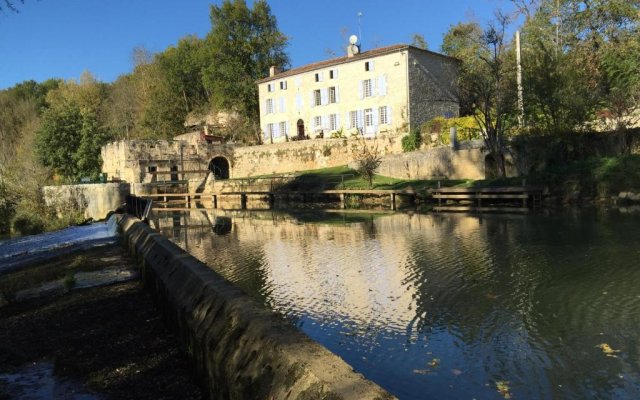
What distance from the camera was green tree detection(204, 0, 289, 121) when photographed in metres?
55.0

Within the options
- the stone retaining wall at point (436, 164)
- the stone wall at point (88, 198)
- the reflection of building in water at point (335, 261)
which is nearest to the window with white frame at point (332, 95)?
the stone retaining wall at point (436, 164)

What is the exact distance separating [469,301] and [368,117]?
35882 millimetres

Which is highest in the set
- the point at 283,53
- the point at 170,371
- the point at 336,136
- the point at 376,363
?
the point at 283,53

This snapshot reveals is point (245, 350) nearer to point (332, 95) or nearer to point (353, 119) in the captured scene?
point (353, 119)

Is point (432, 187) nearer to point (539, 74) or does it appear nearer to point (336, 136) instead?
point (539, 74)

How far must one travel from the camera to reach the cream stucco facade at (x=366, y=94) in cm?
4094

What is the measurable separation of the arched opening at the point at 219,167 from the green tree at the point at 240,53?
662cm

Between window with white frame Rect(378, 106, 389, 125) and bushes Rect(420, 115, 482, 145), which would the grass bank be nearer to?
bushes Rect(420, 115, 482, 145)

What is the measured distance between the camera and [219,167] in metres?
52.2

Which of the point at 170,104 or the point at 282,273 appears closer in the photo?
the point at 282,273

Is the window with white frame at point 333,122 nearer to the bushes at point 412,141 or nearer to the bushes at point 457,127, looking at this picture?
the bushes at point 412,141

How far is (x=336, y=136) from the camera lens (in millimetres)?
44500

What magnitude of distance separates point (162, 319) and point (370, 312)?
3.28m

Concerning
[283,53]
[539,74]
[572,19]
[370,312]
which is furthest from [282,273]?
[283,53]
